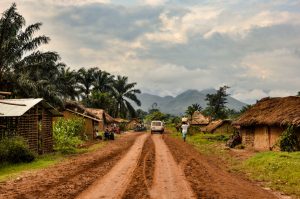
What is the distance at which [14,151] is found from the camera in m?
21.2

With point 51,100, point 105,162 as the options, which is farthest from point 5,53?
point 105,162

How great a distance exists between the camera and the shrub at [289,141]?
2520 centimetres

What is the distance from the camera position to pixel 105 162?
21625 mm

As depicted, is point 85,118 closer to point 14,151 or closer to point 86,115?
point 86,115

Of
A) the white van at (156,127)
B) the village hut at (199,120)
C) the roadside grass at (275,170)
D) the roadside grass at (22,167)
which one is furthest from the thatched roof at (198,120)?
the roadside grass at (22,167)

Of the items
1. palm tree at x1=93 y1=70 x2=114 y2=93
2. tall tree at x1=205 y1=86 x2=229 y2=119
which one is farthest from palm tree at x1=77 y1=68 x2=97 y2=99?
tall tree at x1=205 y1=86 x2=229 y2=119

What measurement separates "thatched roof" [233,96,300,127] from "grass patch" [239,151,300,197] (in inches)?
188

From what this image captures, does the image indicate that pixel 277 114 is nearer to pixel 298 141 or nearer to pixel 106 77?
pixel 298 141

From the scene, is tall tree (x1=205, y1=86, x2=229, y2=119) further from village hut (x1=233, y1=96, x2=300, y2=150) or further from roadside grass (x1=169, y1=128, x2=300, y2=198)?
roadside grass (x1=169, y1=128, x2=300, y2=198)

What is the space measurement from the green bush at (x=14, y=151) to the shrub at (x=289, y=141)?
48.3 ft

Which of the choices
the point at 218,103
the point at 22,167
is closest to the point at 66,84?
the point at 22,167

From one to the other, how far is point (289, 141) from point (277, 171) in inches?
340

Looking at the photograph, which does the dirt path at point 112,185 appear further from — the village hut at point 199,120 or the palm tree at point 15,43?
the village hut at point 199,120

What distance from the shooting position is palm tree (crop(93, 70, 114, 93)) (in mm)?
78562
